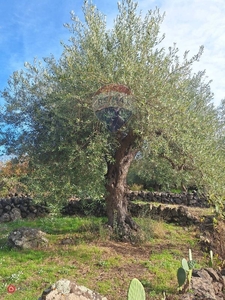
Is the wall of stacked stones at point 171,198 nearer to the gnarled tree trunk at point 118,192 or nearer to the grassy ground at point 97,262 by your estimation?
the grassy ground at point 97,262

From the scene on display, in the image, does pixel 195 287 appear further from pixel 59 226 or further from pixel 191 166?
pixel 59 226

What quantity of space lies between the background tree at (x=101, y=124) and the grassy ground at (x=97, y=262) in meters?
1.31

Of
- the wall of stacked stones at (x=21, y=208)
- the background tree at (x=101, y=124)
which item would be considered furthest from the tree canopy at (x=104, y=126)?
the wall of stacked stones at (x=21, y=208)

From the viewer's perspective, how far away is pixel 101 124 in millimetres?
8539

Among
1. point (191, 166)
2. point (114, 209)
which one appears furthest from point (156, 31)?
point (114, 209)

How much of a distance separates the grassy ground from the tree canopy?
5.61 ft

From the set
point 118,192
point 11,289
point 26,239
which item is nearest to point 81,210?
point 118,192

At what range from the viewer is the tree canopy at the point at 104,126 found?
7766mm

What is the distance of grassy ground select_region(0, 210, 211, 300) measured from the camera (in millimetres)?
6118

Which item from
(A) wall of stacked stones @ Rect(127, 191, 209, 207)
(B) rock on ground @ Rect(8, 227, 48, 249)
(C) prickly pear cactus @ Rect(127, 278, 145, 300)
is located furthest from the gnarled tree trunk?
(A) wall of stacked stones @ Rect(127, 191, 209, 207)

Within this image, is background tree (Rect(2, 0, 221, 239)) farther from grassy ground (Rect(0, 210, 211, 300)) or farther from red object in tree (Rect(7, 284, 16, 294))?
red object in tree (Rect(7, 284, 16, 294))

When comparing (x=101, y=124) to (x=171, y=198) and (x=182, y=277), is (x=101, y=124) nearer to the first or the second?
(x=182, y=277)

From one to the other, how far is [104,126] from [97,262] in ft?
12.3

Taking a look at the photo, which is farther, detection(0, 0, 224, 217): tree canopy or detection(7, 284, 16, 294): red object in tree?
detection(0, 0, 224, 217): tree canopy
